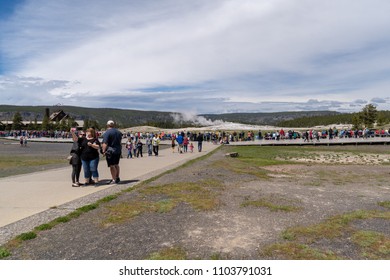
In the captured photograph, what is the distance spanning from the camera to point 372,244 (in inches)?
199

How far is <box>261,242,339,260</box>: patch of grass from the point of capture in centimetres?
449

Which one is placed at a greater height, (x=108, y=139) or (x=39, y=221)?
(x=108, y=139)

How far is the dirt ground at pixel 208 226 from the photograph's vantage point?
4.68 meters

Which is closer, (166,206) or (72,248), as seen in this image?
(72,248)

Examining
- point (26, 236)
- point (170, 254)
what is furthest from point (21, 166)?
point (170, 254)

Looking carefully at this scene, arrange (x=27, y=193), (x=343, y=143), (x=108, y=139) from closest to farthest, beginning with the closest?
(x=27, y=193) → (x=108, y=139) → (x=343, y=143)

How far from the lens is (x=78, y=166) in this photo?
32.3 ft

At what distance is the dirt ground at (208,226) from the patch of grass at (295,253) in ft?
0.05

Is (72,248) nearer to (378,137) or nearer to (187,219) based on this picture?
(187,219)

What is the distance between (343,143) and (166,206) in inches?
1628

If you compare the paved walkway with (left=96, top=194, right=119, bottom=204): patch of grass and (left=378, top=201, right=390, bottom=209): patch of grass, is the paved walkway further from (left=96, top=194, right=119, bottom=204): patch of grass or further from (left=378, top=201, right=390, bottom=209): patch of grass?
(left=378, top=201, right=390, bottom=209): patch of grass

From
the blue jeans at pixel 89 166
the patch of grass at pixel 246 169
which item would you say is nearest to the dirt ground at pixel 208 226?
the blue jeans at pixel 89 166

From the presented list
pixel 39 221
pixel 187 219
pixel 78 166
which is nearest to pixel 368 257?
pixel 187 219

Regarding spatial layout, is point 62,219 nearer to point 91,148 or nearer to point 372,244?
point 91,148
